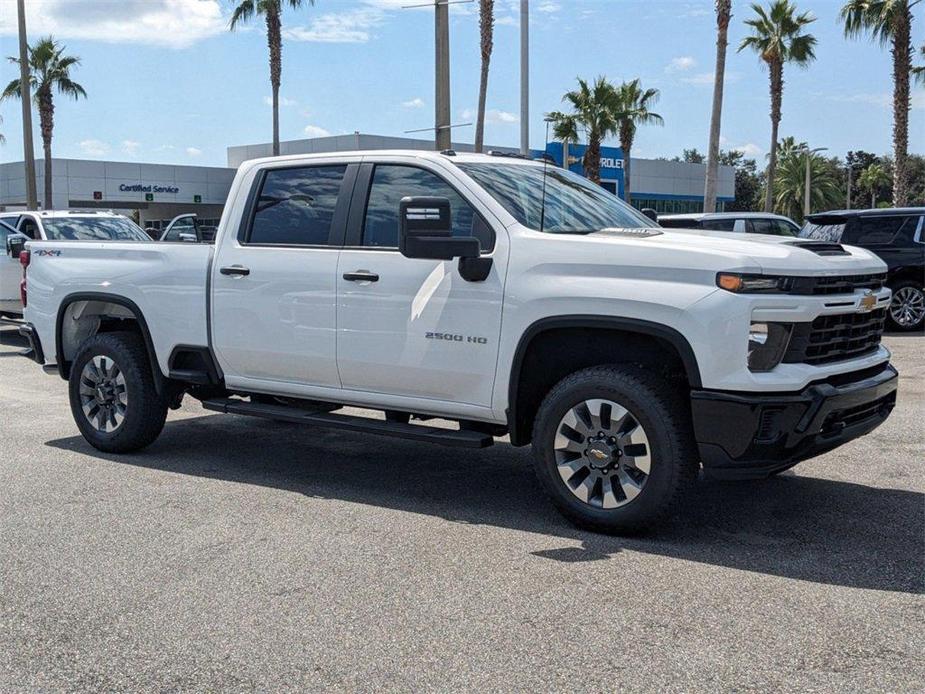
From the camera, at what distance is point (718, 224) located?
17.6 meters

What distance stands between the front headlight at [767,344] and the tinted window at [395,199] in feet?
5.74

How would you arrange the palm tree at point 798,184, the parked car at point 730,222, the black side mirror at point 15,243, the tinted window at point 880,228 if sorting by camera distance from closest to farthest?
1. the black side mirror at point 15,243
2. the tinted window at point 880,228
3. the parked car at point 730,222
4. the palm tree at point 798,184

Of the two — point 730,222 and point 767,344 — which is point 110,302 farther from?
point 730,222

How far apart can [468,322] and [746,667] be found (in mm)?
2564

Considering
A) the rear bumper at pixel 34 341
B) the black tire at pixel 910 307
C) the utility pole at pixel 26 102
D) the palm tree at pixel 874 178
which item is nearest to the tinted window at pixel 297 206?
the rear bumper at pixel 34 341

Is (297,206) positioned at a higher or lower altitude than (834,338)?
higher

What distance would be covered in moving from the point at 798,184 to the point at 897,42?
6724cm

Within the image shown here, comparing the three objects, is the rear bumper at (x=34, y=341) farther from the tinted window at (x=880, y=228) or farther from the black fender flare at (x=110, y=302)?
the tinted window at (x=880, y=228)

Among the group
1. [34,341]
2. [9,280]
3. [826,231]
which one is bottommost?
[9,280]

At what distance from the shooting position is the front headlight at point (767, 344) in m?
5.00

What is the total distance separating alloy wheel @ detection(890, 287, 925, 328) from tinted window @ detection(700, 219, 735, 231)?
314 centimetres

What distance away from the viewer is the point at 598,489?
5438mm

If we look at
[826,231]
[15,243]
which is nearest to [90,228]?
[15,243]

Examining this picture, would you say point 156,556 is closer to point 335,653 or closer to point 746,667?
point 335,653
